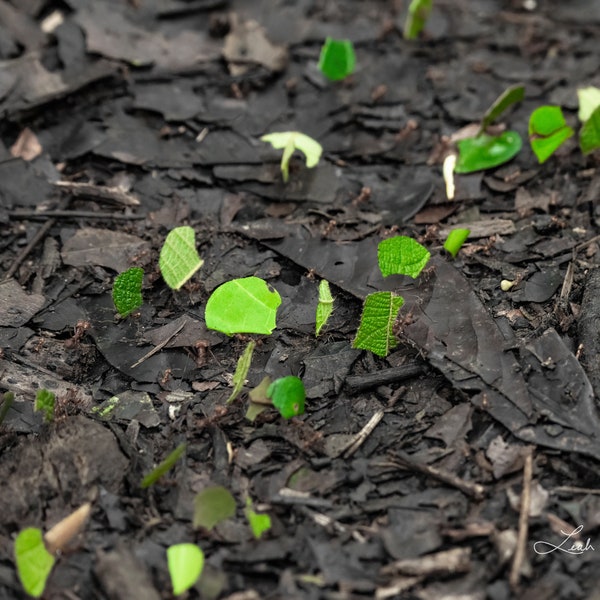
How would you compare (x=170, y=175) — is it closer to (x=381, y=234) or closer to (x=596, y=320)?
(x=381, y=234)

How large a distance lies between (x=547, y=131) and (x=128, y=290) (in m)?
1.82

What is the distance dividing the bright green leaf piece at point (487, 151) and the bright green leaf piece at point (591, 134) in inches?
10.8

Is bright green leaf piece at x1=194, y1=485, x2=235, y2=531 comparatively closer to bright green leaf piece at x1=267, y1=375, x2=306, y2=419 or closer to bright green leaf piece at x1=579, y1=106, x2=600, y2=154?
bright green leaf piece at x1=267, y1=375, x2=306, y2=419

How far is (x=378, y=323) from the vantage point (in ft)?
7.79

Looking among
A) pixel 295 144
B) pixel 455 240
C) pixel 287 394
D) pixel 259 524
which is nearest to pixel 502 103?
pixel 455 240

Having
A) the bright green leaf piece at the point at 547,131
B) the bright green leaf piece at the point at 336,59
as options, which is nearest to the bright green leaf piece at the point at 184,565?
the bright green leaf piece at the point at 547,131

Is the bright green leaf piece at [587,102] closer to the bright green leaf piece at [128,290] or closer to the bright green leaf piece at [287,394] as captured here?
the bright green leaf piece at [287,394]

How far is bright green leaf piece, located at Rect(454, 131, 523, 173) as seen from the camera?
3066 millimetres

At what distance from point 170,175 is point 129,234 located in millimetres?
380

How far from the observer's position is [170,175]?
3102mm

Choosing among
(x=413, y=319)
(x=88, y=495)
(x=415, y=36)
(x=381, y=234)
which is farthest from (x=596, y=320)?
(x=415, y=36)

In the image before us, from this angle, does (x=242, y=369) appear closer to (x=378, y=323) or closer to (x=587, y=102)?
(x=378, y=323)

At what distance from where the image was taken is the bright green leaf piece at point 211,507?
6.66ft

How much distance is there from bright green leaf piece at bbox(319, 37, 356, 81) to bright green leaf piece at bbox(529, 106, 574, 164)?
937mm
